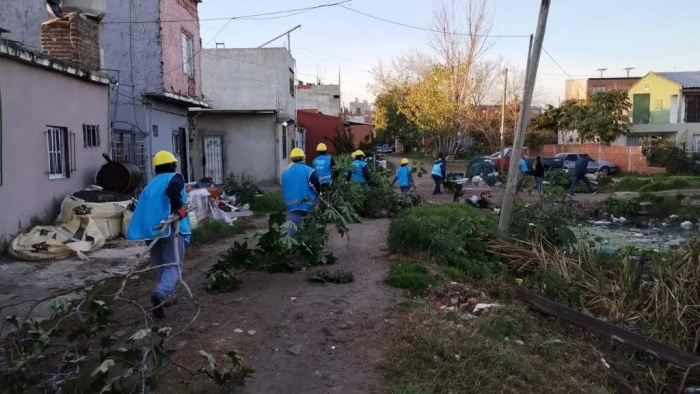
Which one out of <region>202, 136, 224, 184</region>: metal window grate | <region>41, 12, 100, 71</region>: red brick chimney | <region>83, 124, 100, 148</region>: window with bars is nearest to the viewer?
<region>41, 12, 100, 71</region>: red brick chimney

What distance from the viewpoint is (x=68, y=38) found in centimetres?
1145

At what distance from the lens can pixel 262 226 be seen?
1288 cm

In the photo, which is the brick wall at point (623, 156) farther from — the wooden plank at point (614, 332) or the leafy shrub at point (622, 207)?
the wooden plank at point (614, 332)

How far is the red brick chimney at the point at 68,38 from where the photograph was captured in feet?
37.1

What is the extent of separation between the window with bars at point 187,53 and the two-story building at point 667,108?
29.7 m

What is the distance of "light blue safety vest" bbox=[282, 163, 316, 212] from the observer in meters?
8.39

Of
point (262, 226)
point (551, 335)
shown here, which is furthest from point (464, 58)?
point (551, 335)

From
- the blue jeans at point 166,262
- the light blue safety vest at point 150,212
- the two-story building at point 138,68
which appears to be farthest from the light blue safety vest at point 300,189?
the two-story building at point 138,68

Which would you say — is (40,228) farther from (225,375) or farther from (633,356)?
(633,356)

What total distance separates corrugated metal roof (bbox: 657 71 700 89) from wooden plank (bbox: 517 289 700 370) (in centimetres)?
3869

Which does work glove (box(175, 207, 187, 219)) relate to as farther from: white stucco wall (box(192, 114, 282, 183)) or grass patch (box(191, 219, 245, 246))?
white stucco wall (box(192, 114, 282, 183))

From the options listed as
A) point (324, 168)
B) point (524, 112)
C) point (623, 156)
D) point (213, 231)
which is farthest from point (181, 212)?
point (623, 156)

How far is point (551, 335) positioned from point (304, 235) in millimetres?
3246

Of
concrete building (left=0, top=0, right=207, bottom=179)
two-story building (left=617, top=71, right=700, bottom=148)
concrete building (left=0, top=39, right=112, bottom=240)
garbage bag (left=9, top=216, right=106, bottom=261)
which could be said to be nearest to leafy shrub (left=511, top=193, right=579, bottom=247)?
garbage bag (left=9, top=216, right=106, bottom=261)
